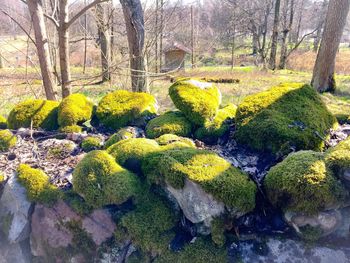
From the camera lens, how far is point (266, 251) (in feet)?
5.82

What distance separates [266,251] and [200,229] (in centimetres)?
43

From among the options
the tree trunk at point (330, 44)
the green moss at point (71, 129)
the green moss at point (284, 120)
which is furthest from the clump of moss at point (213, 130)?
the tree trunk at point (330, 44)

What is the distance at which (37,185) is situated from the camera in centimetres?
223

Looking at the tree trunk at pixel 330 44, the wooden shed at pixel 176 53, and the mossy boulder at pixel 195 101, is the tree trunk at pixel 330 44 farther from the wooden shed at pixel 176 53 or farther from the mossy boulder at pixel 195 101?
the wooden shed at pixel 176 53

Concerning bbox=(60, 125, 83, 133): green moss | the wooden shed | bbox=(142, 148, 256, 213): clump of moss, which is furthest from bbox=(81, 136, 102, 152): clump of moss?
the wooden shed

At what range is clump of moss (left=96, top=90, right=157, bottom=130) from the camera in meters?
3.13

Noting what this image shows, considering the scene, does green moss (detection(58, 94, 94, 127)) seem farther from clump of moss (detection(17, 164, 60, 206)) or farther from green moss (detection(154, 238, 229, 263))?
green moss (detection(154, 238, 229, 263))

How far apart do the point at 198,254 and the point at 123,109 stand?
1.85m

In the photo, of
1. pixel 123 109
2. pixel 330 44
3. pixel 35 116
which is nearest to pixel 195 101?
pixel 123 109

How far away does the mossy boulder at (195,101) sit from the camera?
282 centimetres

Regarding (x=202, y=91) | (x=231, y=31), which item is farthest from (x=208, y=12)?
(x=202, y=91)

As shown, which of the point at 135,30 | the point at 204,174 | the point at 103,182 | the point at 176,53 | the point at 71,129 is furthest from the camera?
the point at 176,53

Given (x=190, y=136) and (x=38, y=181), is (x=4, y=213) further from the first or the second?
(x=190, y=136)

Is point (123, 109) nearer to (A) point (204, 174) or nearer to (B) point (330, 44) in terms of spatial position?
(A) point (204, 174)
